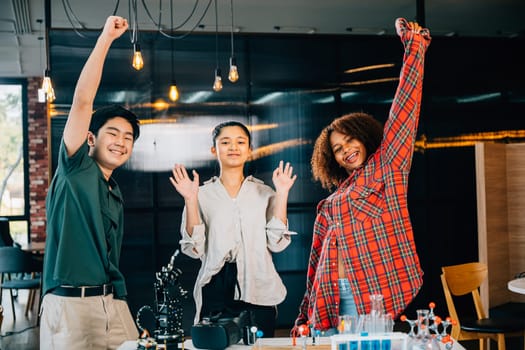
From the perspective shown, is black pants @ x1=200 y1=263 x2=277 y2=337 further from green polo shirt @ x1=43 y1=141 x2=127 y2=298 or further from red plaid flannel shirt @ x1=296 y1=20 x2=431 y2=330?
green polo shirt @ x1=43 y1=141 x2=127 y2=298

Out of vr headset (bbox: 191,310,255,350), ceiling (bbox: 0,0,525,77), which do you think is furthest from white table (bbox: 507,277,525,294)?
ceiling (bbox: 0,0,525,77)

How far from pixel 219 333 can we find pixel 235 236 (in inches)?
29.5

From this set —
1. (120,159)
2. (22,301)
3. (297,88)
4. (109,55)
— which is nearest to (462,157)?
(297,88)

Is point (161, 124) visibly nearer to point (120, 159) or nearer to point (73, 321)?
point (120, 159)

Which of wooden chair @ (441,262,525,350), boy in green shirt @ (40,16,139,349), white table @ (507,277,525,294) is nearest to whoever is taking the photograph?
boy in green shirt @ (40,16,139,349)

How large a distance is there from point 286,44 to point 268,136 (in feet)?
2.98

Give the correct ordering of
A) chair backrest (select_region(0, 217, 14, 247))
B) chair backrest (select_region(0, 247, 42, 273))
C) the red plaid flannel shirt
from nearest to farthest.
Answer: the red plaid flannel shirt < chair backrest (select_region(0, 247, 42, 273)) < chair backrest (select_region(0, 217, 14, 247))

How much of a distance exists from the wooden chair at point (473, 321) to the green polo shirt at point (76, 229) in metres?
2.53

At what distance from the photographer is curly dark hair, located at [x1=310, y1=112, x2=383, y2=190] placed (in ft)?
9.57

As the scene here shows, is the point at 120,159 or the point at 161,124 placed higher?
the point at 161,124

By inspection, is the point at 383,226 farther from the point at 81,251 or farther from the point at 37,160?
the point at 37,160

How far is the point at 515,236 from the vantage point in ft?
18.5

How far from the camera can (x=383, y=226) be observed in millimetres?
2748

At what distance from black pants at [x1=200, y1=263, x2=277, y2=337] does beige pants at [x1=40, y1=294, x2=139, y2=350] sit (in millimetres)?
571
